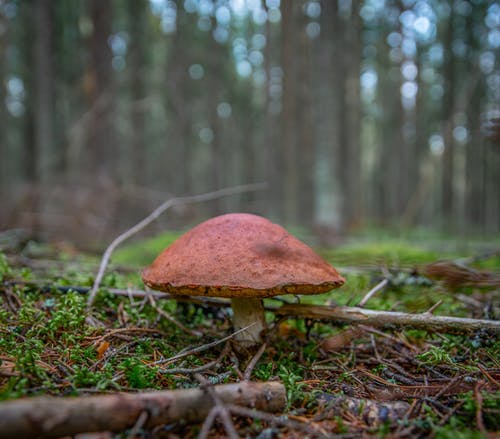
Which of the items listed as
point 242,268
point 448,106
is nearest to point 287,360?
point 242,268

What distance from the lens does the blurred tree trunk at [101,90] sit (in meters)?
8.07

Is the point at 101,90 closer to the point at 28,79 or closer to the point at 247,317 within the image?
the point at 247,317

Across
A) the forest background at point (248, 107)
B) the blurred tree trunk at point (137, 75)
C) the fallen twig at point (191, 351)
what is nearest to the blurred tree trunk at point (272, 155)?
the forest background at point (248, 107)

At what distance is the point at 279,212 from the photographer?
44.9 feet

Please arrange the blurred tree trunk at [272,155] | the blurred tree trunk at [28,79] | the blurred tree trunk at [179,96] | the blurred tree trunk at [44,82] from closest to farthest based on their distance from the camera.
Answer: the blurred tree trunk at [44,82]
the blurred tree trunk at [272,155]
the blurred tree trunk at [179,96]
the blurred tree trunk at [28,79]

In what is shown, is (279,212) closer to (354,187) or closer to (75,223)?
Result: (354,187)

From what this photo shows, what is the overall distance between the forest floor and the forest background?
1.95 meters

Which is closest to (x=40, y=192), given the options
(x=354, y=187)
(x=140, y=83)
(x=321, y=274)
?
(x=321, y=274)

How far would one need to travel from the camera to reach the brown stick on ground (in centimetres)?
99

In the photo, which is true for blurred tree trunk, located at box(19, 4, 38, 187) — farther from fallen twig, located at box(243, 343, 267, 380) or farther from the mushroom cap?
fallen twig, located at box(243, 343, 267, 380)

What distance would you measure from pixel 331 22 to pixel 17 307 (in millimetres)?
7066

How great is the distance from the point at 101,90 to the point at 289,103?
19.6 ft

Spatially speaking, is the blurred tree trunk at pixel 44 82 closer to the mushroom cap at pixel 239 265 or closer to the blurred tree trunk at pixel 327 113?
the blurred tree trunk at pixel 327 113

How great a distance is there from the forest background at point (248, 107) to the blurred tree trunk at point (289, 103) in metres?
0.04
